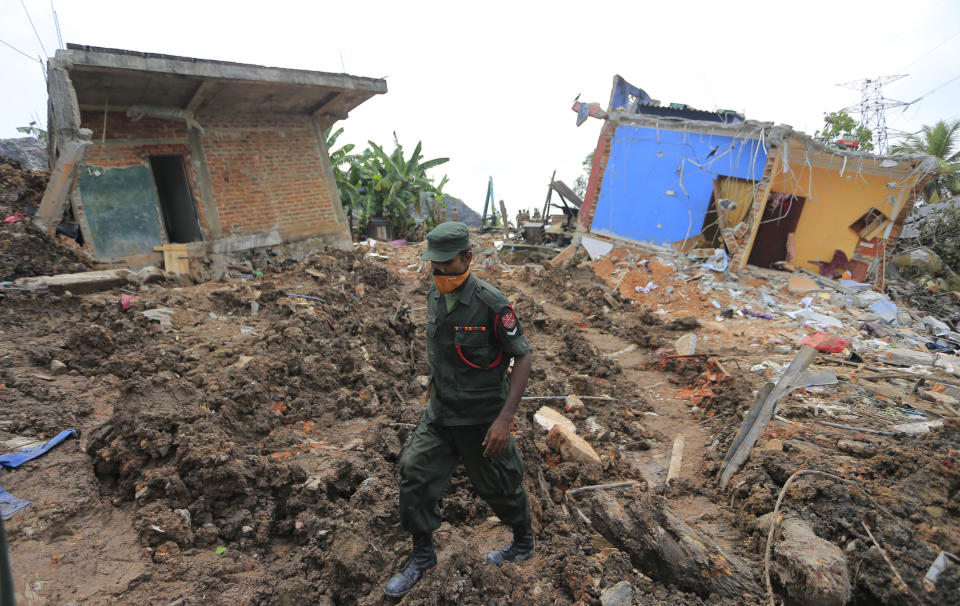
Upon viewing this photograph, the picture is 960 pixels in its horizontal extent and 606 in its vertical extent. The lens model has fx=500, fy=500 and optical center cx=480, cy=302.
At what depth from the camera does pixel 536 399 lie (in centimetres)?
481

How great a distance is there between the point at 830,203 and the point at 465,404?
43.0 ft

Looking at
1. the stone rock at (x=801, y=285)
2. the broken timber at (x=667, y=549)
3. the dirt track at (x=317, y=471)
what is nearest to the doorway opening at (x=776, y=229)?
the stone rock at (x=801, y=285)

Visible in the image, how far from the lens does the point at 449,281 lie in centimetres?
251

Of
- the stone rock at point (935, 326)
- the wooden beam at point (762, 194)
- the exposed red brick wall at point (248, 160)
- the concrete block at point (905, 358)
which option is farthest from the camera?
the wooden beam at point (762, 194)

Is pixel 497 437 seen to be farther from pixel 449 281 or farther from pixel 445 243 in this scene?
pixel 445 243

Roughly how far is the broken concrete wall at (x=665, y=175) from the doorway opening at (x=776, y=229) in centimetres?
175

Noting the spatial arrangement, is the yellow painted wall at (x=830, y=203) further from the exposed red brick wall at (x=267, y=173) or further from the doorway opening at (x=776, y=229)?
the exposed red brick wall at (x=267, y=173)

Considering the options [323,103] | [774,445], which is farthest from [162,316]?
[323,103]

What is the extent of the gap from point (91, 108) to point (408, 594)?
347 inches

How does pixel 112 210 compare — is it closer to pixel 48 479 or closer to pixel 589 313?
pixel 48 479

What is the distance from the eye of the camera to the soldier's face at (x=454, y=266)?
2459 mm

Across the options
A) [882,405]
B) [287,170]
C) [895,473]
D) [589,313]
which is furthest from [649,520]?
[287,170]

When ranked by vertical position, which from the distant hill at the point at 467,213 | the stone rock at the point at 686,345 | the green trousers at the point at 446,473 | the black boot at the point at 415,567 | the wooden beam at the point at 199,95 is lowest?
the stone rock at the point at 686,345

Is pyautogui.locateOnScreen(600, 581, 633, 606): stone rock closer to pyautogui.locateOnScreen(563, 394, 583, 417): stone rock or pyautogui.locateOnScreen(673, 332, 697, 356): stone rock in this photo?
pyautogui.locateOnScreen(563, 394, 583, 417): stone rock
